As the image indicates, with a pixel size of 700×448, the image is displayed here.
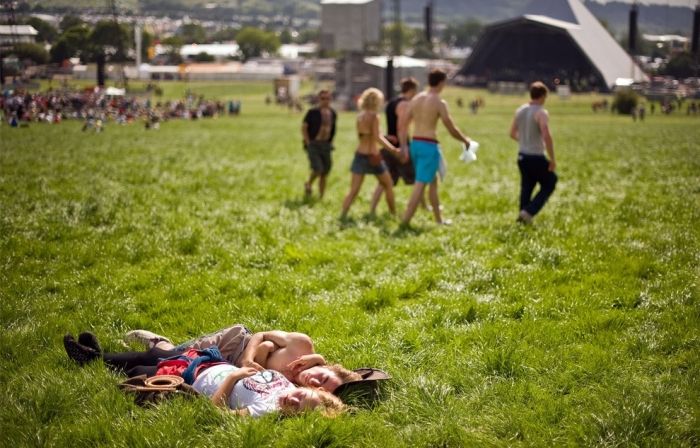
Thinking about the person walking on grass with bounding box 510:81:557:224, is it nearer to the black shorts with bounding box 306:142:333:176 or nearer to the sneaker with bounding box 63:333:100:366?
the black shorts with bounding box 306:142:333:176

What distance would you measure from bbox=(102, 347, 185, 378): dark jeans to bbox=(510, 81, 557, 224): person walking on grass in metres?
7.96

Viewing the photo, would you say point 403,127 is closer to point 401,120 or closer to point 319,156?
point 401,120

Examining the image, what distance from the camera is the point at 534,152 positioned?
1302 centimetres

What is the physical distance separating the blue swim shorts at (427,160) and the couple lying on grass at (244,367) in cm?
737

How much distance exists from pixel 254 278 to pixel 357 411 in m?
4.18

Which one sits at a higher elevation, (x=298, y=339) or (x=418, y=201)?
(x=418, y=201)

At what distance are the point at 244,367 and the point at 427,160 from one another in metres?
8.25

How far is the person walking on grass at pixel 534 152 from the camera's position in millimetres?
A: 12793

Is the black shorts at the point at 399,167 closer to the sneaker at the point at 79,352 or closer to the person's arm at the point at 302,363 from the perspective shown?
the person's arm at the point at 302,363

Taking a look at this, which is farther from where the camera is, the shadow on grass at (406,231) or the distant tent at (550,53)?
the distant tent at (550,53)

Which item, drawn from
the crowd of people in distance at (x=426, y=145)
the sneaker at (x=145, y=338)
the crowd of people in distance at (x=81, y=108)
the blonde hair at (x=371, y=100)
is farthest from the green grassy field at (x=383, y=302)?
the crowd of people in distance at (x=81, y=108)

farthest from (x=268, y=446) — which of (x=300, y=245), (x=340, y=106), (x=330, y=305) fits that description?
(x=340, y=106)

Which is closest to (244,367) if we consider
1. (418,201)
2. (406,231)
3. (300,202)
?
(406,231)

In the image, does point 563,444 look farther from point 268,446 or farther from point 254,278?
point 254,278
